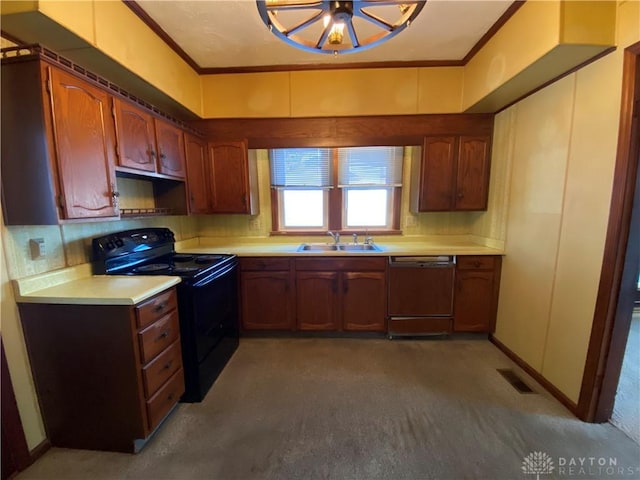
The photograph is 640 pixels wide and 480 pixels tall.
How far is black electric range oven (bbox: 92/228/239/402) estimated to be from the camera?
1.82 metres

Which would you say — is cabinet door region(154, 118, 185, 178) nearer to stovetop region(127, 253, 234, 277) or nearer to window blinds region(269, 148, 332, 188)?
stovetop region(127, 253, 234, 277)

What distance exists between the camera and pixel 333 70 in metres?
2.63

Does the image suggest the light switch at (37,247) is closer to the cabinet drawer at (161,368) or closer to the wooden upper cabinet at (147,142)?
the wooden upper cabinet at (147,142)

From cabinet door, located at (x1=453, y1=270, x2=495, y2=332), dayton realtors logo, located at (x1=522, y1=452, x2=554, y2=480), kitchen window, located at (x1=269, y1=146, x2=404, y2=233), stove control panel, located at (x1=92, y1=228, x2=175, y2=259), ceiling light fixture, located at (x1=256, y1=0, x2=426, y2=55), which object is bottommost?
dayton realtors logo, located at (x1=522, y1=452, x2=554, y2=480)

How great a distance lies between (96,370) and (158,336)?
0.32 m

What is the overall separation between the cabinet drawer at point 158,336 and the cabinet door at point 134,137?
1023 mm

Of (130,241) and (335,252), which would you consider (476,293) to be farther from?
(130,241)

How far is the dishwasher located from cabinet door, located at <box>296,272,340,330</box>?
21.6 inches

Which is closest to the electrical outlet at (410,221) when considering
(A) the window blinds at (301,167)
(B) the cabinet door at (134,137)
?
(A) the window blinds at (301,167)

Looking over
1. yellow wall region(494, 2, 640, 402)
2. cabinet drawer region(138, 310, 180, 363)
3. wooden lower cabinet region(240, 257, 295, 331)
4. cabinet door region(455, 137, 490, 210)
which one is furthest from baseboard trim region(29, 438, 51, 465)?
cabinet door region(455, 137, 490, 210)

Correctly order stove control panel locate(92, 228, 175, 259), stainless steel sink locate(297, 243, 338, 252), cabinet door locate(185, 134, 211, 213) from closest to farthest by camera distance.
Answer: stove control panel locate(92, 228, 175, 259), cabinet door locate(185, 134, 211, 213), stainless steel sink locate(297, 243, 338, 252)

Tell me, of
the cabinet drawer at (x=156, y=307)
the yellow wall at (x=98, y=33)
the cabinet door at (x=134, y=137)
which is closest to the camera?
the yellow wall at (x=98, y=33)

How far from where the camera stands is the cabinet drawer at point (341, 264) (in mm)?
2613

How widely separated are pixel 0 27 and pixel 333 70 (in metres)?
2.22
